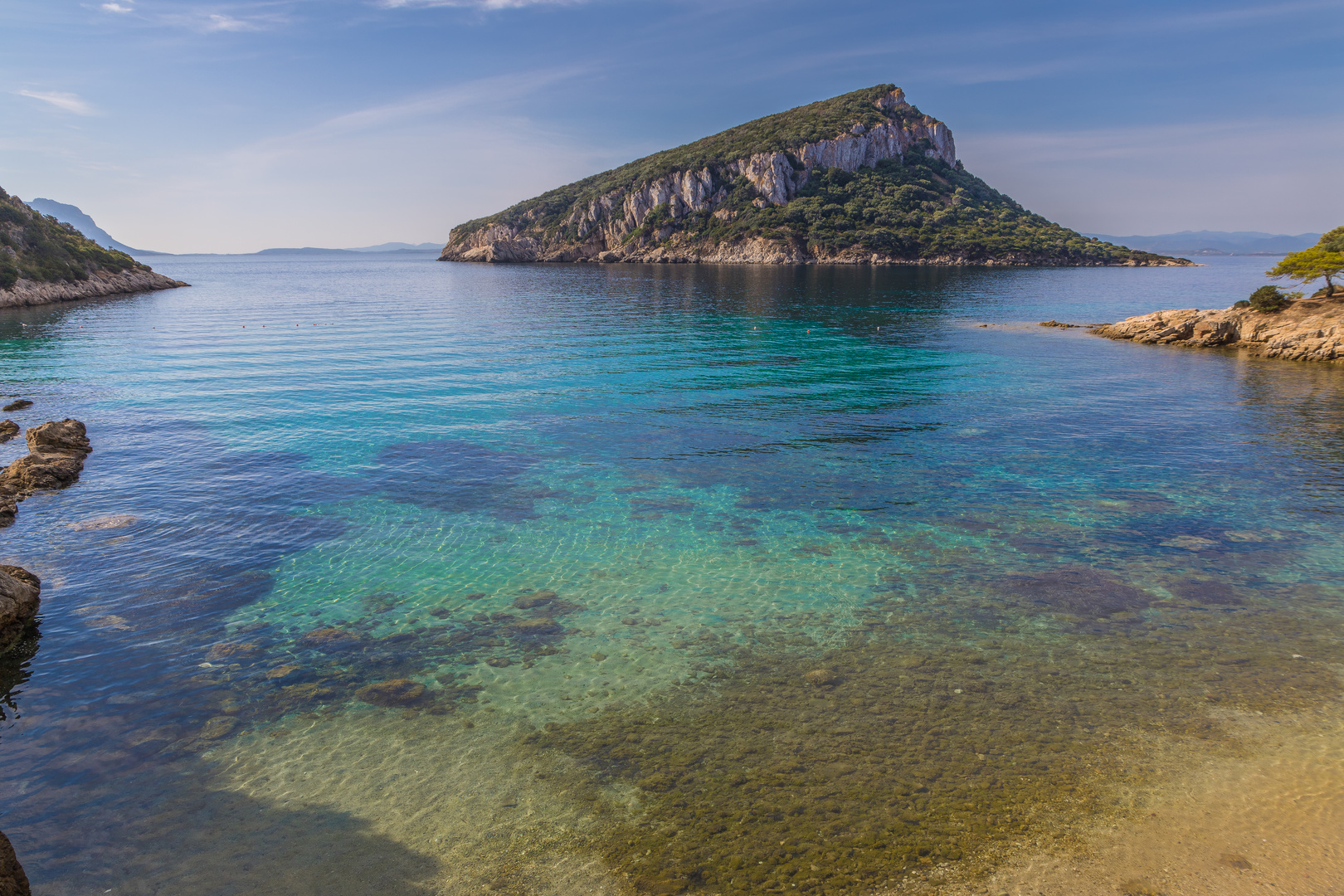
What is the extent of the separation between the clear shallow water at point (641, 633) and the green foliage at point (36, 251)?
64175mm

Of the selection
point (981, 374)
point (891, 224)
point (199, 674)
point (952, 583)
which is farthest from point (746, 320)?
point (891, 224)

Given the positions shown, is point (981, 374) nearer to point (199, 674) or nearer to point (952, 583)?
point (952, 583)

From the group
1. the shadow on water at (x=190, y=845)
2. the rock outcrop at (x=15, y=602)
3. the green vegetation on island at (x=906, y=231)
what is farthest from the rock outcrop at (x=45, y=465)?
the green vegetation on island at (x=906, y=231)

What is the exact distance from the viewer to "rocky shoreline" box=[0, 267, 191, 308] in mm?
69606

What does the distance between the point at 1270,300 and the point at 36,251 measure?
422 feet

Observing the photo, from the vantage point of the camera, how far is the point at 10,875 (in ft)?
20.7

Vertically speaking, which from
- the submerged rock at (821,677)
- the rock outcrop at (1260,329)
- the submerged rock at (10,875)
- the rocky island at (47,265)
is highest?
the rocky island at (47,265)

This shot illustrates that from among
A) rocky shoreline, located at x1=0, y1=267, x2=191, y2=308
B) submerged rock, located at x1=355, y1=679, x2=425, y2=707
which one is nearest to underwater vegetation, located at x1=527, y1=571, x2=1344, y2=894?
submerged rock, located at x1=355, y1=679, x2=425, y2=707

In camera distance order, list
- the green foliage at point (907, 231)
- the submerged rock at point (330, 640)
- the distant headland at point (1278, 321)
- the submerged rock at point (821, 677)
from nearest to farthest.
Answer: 1. the submerged rock at point (821, 677)
2. the submerged rock at point (330, 640)
3. the distant headland at point (1278, 321)
4. the green foliage at point (907, 231)

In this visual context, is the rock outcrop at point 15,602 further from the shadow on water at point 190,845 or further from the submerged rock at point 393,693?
the submerged rock at point 393,693

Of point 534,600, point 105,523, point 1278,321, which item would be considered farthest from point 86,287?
point 1278,321

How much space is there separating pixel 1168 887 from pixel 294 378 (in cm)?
4157

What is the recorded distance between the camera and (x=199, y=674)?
1130 centimetres

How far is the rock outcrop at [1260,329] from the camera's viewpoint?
42697 millimetres
